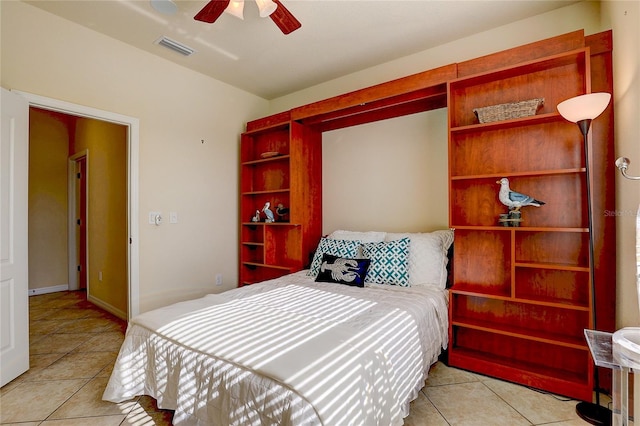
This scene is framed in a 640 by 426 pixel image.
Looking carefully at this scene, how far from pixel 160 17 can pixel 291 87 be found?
1.64 metres

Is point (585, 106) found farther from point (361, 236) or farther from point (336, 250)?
point (336, 250)

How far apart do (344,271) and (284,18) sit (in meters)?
1.97

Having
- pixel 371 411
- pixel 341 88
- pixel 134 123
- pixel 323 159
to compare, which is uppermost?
pixel 341 88

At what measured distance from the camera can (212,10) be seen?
1.88 meters

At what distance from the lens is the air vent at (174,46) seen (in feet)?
8.96

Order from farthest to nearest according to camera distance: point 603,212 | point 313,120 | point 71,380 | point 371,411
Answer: point 313,120, point 71,380, point 603,212, point 371,411

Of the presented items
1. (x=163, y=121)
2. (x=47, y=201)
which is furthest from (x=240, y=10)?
(x=47, y=201)

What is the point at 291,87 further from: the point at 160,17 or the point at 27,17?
the point at 27,17

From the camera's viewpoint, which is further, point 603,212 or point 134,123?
point 134,123

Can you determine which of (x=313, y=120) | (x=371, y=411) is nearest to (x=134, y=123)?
(x=313, y=120)

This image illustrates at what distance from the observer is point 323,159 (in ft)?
12.0

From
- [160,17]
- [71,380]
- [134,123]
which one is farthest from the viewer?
[134,123]

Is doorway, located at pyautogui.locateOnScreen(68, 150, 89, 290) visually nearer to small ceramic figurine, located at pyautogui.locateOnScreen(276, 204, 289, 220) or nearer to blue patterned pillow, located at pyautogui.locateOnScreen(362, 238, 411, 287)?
small ceramic figurine, located at pyautogui.locateOnScreen(276, 204, 289, 220)

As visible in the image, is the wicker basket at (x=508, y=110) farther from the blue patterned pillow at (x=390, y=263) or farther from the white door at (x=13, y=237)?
the white door at (x=13, y=237)
